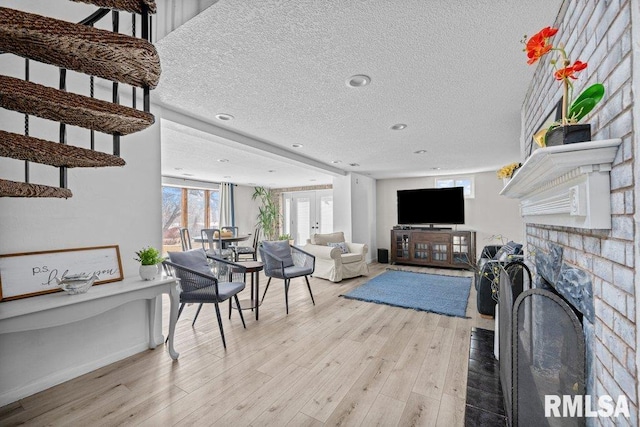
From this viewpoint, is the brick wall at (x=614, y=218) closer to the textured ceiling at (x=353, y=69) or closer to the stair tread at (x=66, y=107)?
the textured ceiling at (x=353, y=69)

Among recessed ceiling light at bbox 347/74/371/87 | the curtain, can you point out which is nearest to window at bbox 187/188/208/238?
the curtain

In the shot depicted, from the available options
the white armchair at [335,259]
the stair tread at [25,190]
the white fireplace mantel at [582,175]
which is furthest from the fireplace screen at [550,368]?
the white armchair at [335,259]

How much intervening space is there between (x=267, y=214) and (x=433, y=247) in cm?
499

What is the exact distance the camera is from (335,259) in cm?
467

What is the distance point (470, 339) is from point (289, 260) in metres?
2.38

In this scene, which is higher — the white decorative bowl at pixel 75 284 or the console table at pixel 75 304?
the white decorative bowl at pixel 75 284

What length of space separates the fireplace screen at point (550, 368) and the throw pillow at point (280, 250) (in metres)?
2.91

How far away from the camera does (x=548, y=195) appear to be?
1.28 meters

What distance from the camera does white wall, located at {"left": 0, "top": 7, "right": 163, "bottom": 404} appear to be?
175cm

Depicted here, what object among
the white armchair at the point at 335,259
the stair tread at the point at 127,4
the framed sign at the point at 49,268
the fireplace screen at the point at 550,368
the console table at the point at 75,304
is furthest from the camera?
the white armchair at the point at 335,259

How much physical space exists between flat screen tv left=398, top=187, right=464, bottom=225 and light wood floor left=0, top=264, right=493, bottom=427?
3.34 meters

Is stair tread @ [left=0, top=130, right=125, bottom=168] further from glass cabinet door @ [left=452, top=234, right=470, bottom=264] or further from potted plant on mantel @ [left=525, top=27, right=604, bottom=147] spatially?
glass cabinet door @ [left=452, top=234, right=470, bottom=264]

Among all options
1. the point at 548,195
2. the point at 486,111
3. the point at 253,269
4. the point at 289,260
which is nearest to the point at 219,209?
the point at 289,260

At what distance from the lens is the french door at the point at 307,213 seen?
8422 mm
